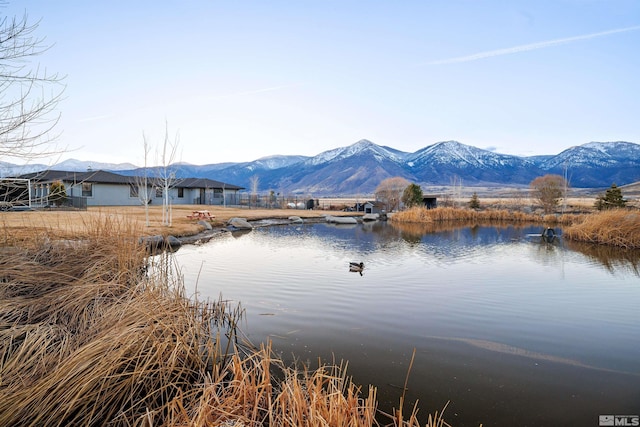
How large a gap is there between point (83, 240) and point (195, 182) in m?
38.4

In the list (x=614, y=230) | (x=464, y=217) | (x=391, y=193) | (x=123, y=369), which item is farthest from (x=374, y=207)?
(x=123, y=369)

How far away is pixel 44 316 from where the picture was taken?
5.05m

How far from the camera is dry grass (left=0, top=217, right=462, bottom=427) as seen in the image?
10.5 feet

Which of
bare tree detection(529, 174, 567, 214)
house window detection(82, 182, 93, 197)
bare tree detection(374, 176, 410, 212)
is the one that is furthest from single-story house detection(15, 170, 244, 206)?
bare tree detection(529, 174, 567, 214)

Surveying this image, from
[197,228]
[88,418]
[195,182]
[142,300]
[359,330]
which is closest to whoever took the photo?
[88,418]

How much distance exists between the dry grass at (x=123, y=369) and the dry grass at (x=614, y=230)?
20.6m

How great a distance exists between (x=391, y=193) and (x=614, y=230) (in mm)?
25096

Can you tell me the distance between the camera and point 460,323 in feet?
24.1

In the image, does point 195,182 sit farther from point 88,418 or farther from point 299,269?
point 88,418

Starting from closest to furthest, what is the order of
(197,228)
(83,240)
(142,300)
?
(142,300)
(83,240)
(197,228)

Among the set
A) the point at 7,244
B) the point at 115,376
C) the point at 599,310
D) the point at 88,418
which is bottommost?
the point at 599,310

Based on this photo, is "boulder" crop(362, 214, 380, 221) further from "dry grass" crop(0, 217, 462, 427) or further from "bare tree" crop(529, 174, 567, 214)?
"dry grass" crop(0, 217, 462, 427)

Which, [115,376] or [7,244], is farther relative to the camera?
[7,244]

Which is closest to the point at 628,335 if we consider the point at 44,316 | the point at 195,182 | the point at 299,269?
the point at 299,269
